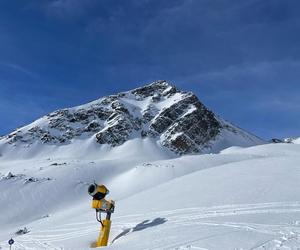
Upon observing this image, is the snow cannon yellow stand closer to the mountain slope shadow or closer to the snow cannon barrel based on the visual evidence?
the snow cannon barrel

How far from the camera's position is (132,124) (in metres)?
116

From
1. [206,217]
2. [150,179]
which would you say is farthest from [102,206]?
[150,179]

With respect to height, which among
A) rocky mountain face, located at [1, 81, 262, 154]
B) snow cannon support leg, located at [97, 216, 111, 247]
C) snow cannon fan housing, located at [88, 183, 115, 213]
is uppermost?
rocky mountain face, located at [1, 81, 262, 154]

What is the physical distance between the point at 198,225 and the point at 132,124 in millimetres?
98703

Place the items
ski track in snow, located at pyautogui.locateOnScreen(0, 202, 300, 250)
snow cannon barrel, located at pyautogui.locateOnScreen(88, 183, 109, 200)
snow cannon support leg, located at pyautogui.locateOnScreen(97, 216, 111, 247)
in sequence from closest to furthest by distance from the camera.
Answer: ski track in snow, located at pyautogui.locateOnScreen(0, 202, 300, 250) → snow cannon support leg, located at pyautogui.locateOnScreen(97, 216, 111, 247) → snow cannon barrel, located at pyautogui.locateOnScreen(88, 183, 109, 200)

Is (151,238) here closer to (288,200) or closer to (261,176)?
(288,200)

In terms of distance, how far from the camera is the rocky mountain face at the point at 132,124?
356 feet

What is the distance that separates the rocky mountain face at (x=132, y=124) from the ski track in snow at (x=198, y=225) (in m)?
81.9

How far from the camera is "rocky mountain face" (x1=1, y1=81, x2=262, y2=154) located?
108438mm

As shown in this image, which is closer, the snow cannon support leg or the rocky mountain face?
the snow cannon support leg

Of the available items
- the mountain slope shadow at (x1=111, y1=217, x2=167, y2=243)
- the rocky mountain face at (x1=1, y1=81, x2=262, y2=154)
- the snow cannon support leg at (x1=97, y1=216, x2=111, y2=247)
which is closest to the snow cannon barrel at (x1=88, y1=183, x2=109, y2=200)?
the snow cannon support leg at (x1=97, y1=216, x2=111, y2=247)

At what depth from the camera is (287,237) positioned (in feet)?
47.9

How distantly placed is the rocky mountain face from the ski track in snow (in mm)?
81919

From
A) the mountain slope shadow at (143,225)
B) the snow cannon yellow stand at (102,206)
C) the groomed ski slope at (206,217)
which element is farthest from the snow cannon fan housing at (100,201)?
the groomed ski slope at (206,217)
